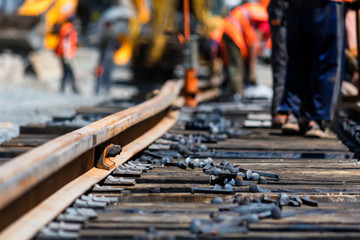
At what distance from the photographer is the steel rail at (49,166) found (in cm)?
194

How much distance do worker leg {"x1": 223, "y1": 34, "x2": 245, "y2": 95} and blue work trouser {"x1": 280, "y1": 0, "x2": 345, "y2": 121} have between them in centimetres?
517

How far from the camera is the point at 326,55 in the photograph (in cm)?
477

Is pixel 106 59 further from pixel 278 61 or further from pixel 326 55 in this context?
pixel 326 55

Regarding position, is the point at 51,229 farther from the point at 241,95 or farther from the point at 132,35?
the point at 132,35

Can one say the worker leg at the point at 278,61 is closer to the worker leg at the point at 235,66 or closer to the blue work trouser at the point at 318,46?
the blue work trouser at the point at 318,46

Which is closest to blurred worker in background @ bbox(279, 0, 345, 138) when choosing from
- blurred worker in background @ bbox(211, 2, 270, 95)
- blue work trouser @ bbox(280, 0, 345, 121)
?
blue work trouser @ bbox(280, 0, 345, 121)

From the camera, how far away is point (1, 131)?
217 inches

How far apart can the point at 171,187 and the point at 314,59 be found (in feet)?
7.97

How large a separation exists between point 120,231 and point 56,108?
8130mm

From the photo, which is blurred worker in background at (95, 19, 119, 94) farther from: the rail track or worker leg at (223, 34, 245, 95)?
the rail track

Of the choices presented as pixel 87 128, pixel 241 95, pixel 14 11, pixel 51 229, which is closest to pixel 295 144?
pixel 87 128

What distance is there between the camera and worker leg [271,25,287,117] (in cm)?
591

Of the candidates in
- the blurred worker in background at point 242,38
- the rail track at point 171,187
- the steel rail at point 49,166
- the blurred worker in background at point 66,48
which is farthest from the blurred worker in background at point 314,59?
the blurred worker in background at point 66,48

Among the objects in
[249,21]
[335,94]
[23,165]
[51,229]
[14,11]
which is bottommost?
[51,229]
